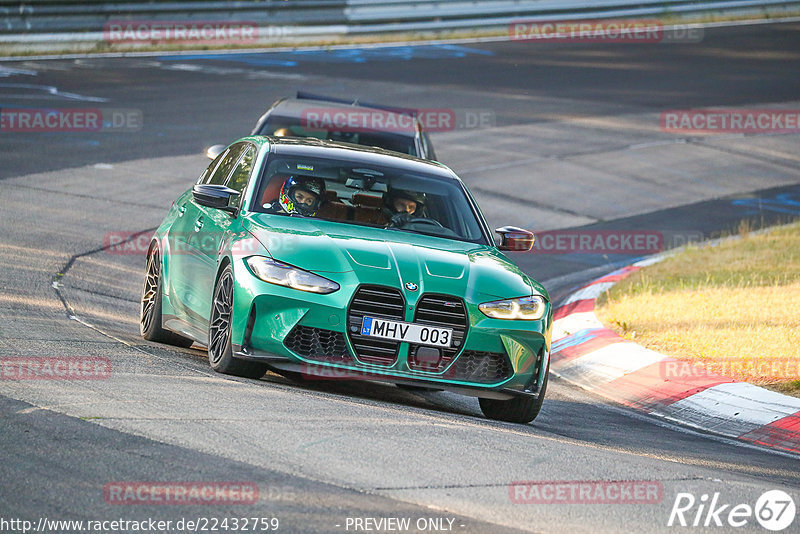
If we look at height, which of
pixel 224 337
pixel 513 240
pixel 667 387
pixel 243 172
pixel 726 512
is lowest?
pixel 667 387

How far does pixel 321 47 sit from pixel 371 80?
4872 millimetres

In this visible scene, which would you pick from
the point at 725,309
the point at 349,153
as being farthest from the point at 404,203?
the point at 725,309

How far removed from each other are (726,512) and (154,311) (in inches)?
187

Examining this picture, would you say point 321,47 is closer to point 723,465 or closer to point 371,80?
point 371,80

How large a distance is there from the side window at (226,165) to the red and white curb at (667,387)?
323cm

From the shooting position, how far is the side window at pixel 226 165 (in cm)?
934

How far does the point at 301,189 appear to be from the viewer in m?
8.59

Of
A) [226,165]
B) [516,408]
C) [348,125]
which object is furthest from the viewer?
[348,125]

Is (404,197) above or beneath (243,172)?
beneath

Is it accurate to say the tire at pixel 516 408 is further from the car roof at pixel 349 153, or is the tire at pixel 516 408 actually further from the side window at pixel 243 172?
the side window at pixel 243 172

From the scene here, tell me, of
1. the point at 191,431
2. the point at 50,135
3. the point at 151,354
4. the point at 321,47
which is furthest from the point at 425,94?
the point at 191,431

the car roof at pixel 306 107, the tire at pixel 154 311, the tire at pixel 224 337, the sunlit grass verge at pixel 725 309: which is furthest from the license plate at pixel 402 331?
the car roof at pixel 306 107

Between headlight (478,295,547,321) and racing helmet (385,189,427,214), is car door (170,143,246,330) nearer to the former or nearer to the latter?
racing helmet (385,189,427,214)

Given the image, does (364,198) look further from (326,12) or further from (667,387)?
(326,12)
